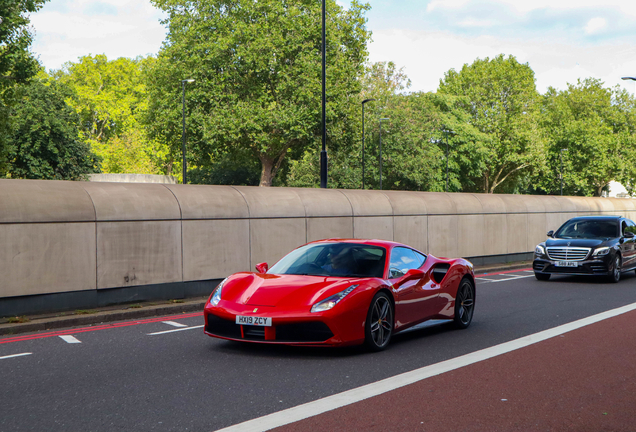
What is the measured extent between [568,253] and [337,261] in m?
9.93

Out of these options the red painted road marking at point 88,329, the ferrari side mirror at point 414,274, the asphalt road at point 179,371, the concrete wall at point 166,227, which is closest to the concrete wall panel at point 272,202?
the concrete wall at point 166,227

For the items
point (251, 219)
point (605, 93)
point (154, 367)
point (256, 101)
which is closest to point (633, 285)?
point (251, 219)

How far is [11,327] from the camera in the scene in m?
8.98

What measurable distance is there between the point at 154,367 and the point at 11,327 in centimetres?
338

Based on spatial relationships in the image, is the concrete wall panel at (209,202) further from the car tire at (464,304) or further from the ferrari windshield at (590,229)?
the ferrari windshield at (590,229)

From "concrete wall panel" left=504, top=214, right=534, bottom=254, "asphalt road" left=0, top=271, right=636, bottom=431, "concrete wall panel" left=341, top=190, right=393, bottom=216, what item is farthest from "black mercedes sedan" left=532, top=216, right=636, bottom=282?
"asphalt road" left=0, top=271, right=636, bottom=431

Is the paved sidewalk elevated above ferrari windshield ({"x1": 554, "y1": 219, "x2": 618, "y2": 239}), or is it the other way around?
ferrari windshield ({"x1": 554, "y1": 219, "x2": 618, "y2": 239})

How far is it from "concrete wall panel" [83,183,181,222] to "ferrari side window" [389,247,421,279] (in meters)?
5.30

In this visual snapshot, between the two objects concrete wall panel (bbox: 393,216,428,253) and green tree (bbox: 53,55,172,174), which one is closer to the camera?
concrete wall panel (bbox: 393,216,428,253)

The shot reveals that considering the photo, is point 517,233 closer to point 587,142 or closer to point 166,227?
point 166,227

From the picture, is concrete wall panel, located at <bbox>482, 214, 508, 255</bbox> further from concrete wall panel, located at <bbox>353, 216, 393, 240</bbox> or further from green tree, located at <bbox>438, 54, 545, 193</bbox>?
green tree, located at <bbox>438, 54, 545, 193</bbox>

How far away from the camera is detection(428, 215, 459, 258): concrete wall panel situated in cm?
1966

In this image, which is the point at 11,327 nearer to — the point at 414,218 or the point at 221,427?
the point at 221,427

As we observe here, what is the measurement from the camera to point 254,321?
6.84m
